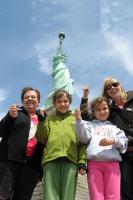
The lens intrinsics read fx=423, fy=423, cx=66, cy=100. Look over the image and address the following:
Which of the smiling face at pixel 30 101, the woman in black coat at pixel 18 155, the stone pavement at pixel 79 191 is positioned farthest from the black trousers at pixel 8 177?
the stone pavement at pixel 79 191

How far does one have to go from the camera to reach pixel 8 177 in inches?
217

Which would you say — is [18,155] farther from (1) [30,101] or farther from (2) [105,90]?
(2) [105,90]

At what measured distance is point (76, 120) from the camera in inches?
211

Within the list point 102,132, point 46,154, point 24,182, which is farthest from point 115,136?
point 24,182

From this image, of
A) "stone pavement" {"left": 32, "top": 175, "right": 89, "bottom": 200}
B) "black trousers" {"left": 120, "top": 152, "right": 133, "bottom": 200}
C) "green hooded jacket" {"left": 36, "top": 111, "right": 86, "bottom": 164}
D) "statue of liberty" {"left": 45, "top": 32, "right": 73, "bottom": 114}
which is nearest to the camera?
"green hooded jacket" {"left": 36, "top": 111, "right": 86, "bottom": 164}

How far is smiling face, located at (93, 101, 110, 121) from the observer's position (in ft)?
18.9

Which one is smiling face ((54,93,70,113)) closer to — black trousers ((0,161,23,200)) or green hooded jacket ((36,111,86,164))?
green hooded jacket ((36,111,86,164))

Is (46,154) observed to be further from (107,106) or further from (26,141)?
(107,106)

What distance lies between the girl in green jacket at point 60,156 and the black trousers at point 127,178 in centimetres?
59

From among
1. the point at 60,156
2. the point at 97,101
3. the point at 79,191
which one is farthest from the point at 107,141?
the point at 79,191

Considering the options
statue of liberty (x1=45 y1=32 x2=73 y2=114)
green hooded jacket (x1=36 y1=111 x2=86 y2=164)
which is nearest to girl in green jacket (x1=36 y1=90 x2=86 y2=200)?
green hooded jacket (x1=36 y1=111 x2=86 y2=164)

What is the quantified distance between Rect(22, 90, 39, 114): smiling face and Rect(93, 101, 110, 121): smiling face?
2.92ft

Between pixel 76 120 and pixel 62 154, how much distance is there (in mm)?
463

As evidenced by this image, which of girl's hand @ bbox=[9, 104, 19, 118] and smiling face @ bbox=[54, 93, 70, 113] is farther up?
smiling face @ bbox=[54, 93, 70, 113]
